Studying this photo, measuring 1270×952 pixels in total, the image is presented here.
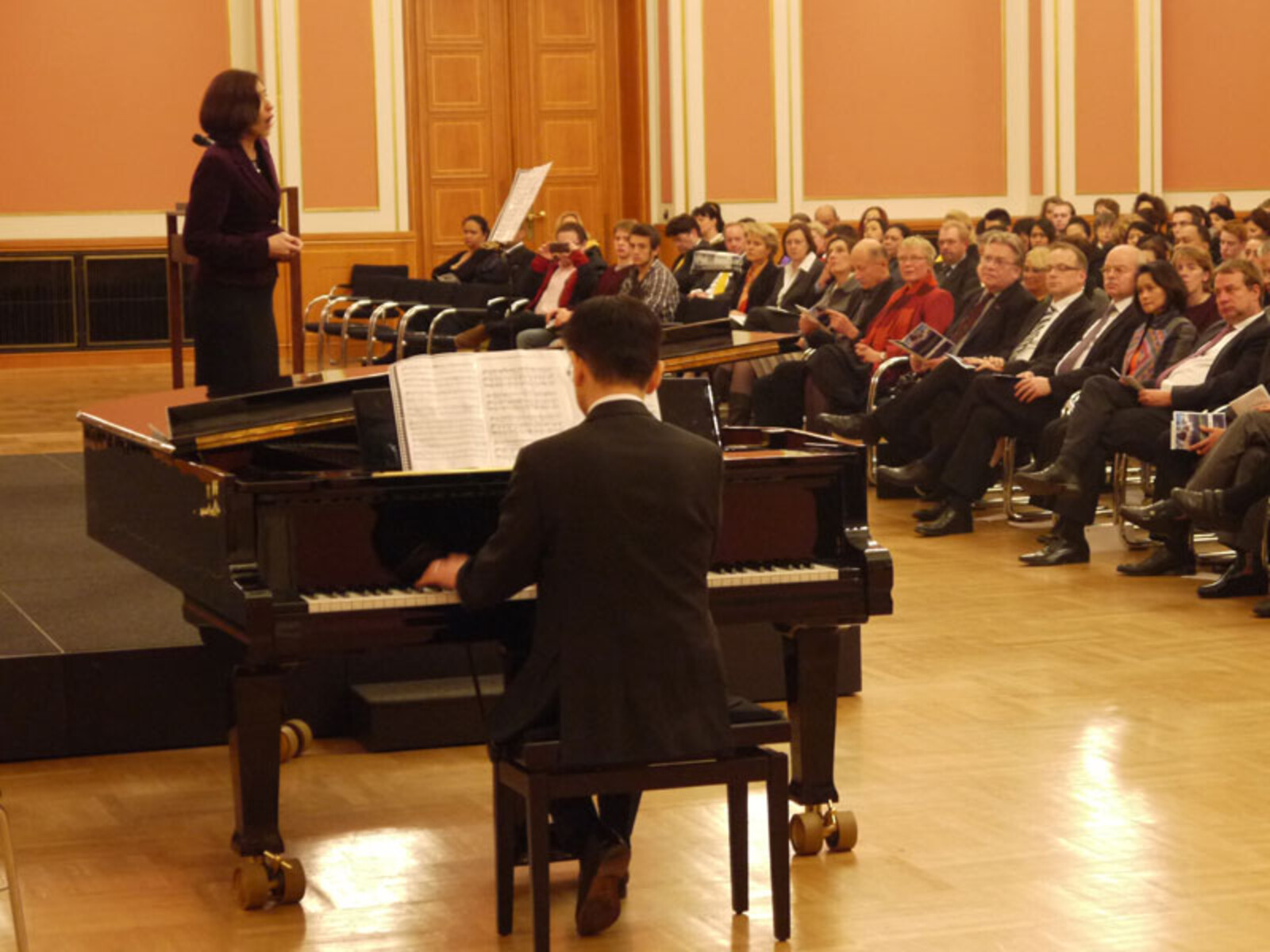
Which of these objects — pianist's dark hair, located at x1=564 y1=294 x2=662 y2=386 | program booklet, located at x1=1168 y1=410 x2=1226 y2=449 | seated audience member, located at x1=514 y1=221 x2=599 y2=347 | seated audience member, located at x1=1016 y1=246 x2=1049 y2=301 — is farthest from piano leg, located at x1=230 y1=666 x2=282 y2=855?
seated audience member, located at x1=514 y1=221 x2=599 y2=347

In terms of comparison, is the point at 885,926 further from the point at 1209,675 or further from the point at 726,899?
the point at 1209,675

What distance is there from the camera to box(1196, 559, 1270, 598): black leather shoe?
622 cm

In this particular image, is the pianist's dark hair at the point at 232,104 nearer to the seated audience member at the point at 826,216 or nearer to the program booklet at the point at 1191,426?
the program booklet at the point at 1191,426

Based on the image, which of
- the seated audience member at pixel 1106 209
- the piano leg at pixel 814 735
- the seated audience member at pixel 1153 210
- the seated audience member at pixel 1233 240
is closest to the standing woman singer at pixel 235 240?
the piano leg at pixel 814 735

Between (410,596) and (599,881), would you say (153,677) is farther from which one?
Result: (599,881)

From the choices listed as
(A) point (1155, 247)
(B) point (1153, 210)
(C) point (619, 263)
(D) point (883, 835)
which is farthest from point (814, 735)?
(B) point (1153, 210)

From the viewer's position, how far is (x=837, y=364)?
350 inches

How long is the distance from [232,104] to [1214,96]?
12.9 meters

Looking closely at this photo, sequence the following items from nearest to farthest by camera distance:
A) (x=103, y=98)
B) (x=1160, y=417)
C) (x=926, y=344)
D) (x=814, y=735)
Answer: (x=814, y=735) → (x=1160, y=417) → (x=926, y=344) → (x=103, y=98)

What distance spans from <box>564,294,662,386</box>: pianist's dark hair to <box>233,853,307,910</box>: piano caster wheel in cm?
108

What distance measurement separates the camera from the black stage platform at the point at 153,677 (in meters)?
Answer: 4.56

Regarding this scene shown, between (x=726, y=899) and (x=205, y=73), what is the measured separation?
40.5 ft

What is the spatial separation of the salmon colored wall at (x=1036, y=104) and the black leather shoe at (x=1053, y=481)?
370 inches

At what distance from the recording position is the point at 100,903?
3561 mm
